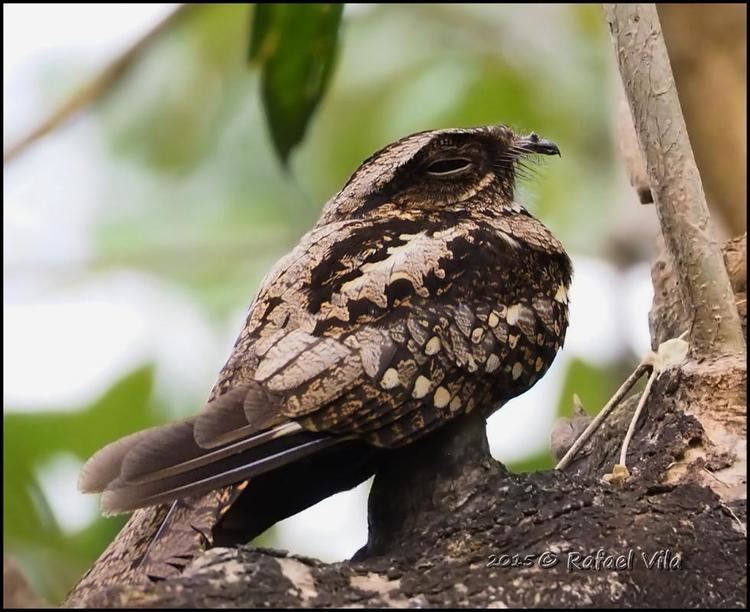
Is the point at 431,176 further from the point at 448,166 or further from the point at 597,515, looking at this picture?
the point at 597,515

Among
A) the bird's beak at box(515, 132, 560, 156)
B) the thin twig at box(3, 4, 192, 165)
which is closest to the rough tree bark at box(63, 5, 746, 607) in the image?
the bird's beak at box(515, 132, 560, 156)

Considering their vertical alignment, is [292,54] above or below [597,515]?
above

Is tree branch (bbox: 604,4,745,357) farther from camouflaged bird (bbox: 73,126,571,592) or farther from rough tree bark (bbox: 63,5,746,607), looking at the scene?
camouflaged bird (bbox: 73,126,571,592)

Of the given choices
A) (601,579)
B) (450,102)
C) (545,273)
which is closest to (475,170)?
(545,273)

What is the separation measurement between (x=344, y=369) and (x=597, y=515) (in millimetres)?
690

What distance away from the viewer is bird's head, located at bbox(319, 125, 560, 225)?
3.62 metres

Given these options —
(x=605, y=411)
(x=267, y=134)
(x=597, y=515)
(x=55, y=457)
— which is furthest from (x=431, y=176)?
(x=267, y=134)

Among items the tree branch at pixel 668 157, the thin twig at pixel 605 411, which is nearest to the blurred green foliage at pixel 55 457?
the thin twig at pixel 605 411

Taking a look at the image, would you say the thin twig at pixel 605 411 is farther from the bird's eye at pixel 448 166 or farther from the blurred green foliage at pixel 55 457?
the blurred green foliage at pixel 55 457

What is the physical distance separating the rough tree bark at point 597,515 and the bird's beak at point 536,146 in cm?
96

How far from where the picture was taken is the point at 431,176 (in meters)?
3.66

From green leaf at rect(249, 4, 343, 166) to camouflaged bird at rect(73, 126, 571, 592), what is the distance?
1.20m

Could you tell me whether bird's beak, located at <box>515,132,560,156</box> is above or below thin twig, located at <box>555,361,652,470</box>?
above

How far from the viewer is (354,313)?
9.69 feet
